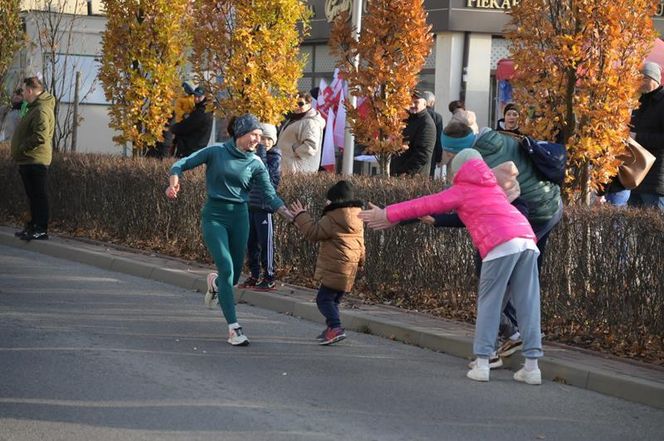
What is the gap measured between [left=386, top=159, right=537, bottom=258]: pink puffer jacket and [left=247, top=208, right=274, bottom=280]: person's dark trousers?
164 inches

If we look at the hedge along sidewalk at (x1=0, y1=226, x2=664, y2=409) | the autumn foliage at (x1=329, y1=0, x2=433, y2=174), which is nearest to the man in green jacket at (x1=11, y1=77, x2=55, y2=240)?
the hedge along sidewalk at (x1=0, y1=226, x2=664, y2=409)

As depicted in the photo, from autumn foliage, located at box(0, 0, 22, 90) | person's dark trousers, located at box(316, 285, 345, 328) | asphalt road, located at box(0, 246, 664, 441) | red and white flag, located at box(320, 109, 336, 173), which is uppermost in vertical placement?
autumn foliage, located at box(0, 0, 22, 90)

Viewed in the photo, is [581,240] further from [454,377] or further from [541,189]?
[454,377]

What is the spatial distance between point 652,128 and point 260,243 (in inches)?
155

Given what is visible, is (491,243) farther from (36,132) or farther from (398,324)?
(36,132)

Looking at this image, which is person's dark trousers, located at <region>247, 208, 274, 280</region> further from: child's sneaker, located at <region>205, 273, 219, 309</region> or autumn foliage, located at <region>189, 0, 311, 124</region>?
autumn foliage, located at <region>189, 0, 311, 124</region>

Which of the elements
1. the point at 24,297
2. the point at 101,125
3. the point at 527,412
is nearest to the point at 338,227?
the point at 527,412

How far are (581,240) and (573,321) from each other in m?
0.63

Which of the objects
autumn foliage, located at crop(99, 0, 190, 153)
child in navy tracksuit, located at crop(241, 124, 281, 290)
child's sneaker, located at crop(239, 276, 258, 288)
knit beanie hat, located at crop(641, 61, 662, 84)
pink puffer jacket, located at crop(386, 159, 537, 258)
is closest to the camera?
pink puffer jacket, located at crop(386, 159, 537, 258)

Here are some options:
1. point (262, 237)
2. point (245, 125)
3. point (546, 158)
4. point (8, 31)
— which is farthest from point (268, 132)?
point (8, 31)

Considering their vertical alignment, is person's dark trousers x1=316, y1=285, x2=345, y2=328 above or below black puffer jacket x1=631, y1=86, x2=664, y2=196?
below

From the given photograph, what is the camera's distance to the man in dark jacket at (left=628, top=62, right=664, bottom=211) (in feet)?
43.5

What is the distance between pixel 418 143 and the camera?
16016mm

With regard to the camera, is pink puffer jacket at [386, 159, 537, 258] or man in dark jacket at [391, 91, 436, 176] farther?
man in dark jacket at [391, 91, 436, 176]
